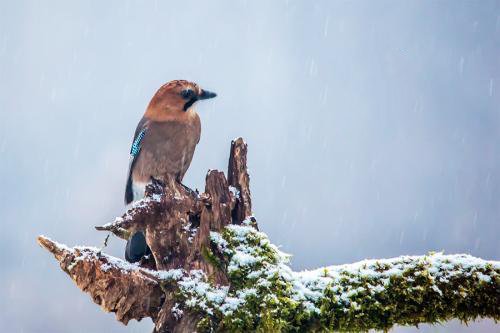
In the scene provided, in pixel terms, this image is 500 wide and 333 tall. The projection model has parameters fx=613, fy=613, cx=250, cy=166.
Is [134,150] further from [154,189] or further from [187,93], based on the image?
[154,189]

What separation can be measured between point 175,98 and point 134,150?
0.97m

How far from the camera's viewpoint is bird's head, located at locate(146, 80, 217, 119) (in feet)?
23.0

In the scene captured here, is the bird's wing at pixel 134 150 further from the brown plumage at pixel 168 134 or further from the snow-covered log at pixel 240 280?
the snow-covered log at pixel 240 280

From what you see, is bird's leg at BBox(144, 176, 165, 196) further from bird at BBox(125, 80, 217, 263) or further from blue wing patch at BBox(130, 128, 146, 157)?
blue wing patch at BBox(130, 128, 146, 157)

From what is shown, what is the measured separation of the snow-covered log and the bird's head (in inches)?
80.6

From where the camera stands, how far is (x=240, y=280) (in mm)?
4746

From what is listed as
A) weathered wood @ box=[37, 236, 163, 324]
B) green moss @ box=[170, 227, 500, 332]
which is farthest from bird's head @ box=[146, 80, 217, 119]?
green moss @ box=[170, 227, 500, 332]

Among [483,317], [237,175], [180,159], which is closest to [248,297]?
[237,175]

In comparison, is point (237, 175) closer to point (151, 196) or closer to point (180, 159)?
point (151, 196)

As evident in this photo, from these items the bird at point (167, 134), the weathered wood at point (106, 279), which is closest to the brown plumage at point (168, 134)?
the bird at point (167, 134)

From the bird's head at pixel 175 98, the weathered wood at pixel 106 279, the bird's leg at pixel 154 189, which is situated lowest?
the weathered wood at pixel 106 279

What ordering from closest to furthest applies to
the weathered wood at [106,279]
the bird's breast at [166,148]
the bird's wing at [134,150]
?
the weathered wood at [106,279]
the bird's breast at [166,148]
the bird's wing at [134,150]

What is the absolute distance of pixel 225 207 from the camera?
5.12 meters

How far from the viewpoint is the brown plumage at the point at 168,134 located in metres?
7.10
